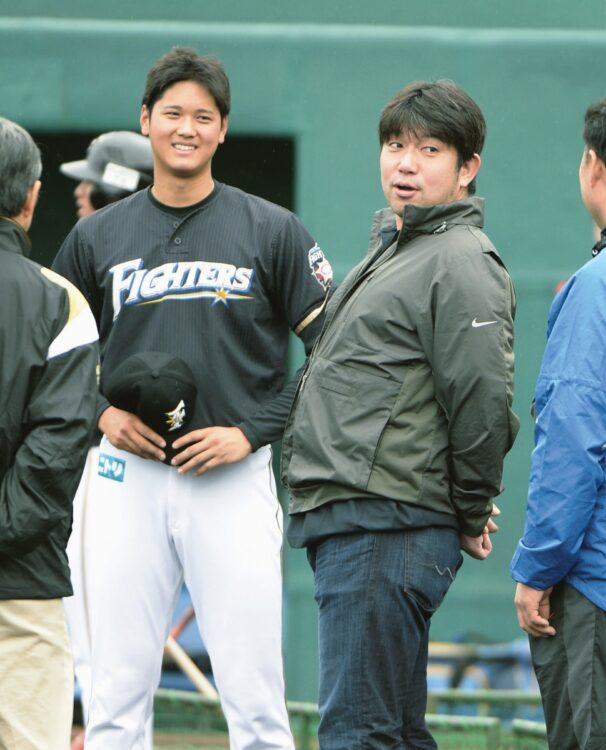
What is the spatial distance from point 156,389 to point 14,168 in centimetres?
71

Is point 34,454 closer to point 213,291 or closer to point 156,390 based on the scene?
point 156,390

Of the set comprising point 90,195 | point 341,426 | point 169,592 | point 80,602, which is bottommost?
point 80,602

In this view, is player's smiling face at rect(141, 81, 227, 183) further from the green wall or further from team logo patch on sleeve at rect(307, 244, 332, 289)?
the green wall

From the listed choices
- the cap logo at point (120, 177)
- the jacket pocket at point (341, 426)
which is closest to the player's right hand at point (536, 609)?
the jacket pocket at point (341, 426)

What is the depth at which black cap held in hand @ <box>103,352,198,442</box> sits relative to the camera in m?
3.96

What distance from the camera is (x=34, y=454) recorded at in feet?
11.1

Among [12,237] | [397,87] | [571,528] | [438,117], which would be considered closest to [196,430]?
[12,237]

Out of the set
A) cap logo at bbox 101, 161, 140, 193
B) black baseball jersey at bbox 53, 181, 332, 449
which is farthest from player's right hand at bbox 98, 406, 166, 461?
cap logo at bbox 101, 161, 140, 193

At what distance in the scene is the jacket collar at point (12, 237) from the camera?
354 cm

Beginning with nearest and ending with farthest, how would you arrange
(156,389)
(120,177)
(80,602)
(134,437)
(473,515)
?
(473,515) < (156,389) < (134,437) < (80,602) < (120,177)

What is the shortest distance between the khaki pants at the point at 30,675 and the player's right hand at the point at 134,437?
64cm

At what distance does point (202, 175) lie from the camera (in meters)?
4.29

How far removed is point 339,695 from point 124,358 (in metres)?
1.18

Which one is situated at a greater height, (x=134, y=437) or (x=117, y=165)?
(x=117, y=165)
